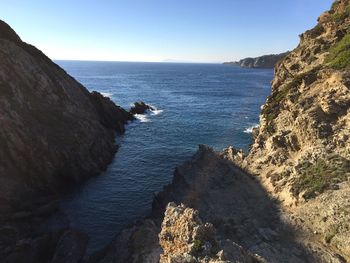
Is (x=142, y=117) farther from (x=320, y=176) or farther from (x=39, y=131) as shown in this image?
(x=320, y=176)

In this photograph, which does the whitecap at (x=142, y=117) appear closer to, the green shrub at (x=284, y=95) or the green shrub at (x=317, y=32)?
the green shrub at (x=284, y=95)

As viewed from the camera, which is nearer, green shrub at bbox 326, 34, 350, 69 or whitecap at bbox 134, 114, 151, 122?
green shrub at bbox 326, 34, 350, 69

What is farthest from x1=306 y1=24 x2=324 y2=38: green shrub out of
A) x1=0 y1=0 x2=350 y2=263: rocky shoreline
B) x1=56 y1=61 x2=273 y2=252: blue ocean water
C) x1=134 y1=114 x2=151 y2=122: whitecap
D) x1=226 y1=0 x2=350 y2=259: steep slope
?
x1=134 y1=114 x2=151 y2=122: whitecap

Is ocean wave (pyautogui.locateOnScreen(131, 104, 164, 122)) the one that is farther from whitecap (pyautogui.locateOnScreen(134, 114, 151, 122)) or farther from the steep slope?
the steep slope

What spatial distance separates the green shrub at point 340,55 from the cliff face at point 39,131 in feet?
122

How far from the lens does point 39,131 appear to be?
4894 cm

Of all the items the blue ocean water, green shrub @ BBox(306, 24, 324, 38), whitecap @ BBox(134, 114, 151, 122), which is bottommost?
whitecap @ BBox(134, 114, 151, 122)

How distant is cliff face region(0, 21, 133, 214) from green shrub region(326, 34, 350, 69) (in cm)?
3720

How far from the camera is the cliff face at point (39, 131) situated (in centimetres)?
4375

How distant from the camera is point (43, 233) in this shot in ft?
117

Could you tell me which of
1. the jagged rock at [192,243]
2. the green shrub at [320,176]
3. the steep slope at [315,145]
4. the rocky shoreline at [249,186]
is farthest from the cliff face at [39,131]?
the green shrub at [320,176]

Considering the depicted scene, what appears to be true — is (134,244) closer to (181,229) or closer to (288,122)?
(181,229)

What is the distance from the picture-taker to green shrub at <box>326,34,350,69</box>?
132 feet

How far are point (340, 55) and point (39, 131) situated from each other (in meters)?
42.5
